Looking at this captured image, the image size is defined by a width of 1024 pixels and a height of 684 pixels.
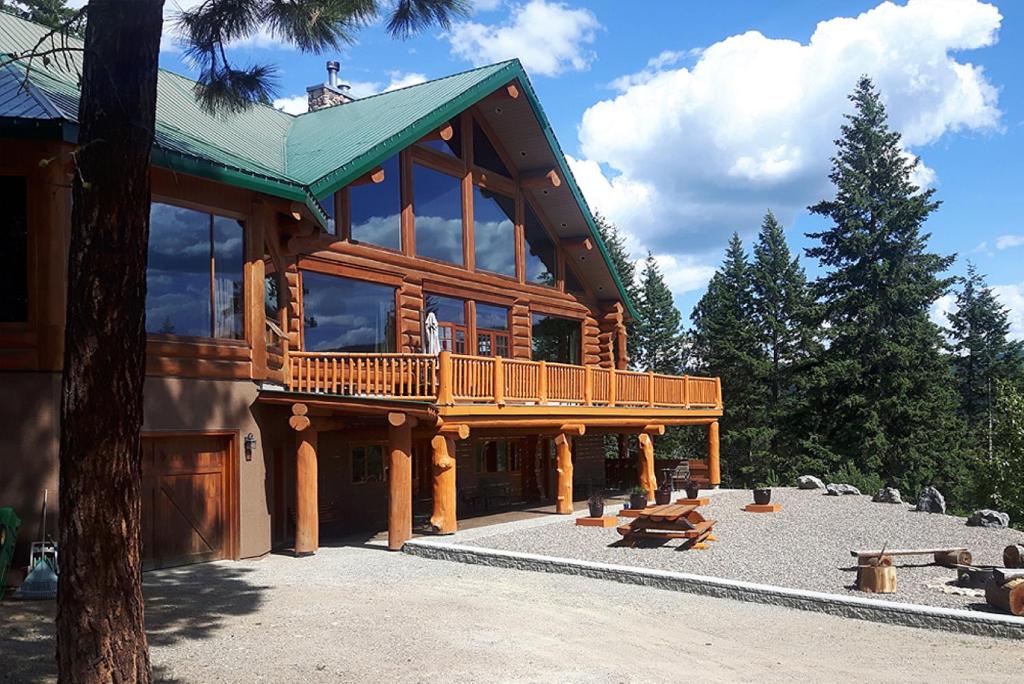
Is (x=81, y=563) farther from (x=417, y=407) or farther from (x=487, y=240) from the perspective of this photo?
(x=487, y=240)

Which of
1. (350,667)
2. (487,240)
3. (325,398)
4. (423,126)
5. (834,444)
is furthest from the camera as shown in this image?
(834,444)

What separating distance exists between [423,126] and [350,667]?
491 inches

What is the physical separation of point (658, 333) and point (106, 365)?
167 ft

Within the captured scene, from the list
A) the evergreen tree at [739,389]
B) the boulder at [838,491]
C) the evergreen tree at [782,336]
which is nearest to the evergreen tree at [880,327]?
the evergreen tree at [782,336]

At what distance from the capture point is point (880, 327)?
38.1 metres

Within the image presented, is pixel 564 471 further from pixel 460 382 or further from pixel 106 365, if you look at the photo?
pixel 106 365

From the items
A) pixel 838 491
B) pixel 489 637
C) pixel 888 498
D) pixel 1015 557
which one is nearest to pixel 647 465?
pixel 838 491

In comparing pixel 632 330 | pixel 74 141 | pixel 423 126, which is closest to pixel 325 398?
pixel 74 141

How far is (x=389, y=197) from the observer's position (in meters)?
18.8

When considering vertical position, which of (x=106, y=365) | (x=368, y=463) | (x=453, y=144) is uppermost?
(x=453, y=144)

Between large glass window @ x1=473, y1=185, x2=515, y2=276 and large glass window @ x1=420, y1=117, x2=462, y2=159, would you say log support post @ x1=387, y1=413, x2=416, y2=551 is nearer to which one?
large glass window @ x1=473, y1=185, x2=515, y2=276

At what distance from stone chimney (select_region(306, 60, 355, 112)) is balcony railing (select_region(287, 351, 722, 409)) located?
32.2ft

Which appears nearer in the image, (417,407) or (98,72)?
(98,72)

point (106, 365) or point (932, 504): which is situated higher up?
point (106, 365)
